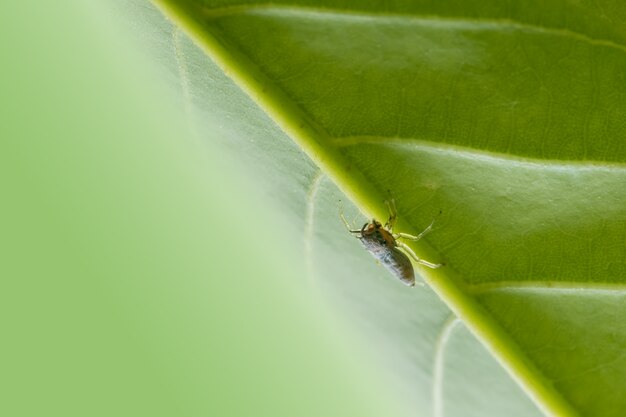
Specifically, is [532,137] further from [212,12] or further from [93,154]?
[93,154]

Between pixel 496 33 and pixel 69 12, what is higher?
pixel 496 33

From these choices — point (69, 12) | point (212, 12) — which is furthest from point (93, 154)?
point (212, 12)

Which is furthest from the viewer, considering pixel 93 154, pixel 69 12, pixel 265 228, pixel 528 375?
pixel 265 228

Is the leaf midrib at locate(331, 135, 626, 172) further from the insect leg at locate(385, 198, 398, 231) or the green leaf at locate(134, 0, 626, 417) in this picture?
the insect leg at locate(385, 198, 398, 231)

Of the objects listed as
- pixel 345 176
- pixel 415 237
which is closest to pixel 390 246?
pixel 415 237

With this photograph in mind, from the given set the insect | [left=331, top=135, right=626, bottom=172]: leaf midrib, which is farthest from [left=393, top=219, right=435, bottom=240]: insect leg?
[left=331, top=135, right=626, bottom=172]: leaf midrib
